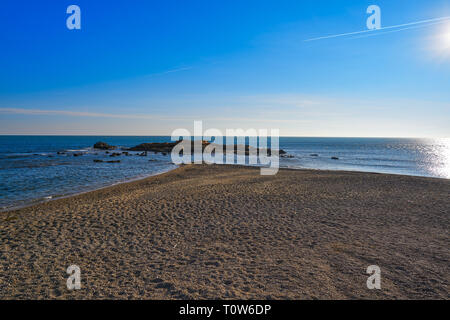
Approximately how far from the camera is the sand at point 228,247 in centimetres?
603

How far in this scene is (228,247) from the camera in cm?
846

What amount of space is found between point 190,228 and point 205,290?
451 cm

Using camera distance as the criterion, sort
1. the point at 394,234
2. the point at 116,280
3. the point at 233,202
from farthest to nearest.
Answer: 1. the point at 233,202
2. the point at 394,234
3. the point at 116,280

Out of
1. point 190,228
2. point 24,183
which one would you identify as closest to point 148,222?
point 190,228

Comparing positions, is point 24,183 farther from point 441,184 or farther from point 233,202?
point 441,184

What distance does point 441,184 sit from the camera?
2045cm

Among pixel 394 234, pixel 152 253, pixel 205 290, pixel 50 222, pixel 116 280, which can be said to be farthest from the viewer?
pixel 50 222

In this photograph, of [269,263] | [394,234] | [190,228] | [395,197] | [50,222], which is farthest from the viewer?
[395,197]

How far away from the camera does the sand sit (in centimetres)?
603

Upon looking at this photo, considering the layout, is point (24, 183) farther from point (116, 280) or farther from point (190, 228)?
point (116, 280)

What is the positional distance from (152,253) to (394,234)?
8886mm
